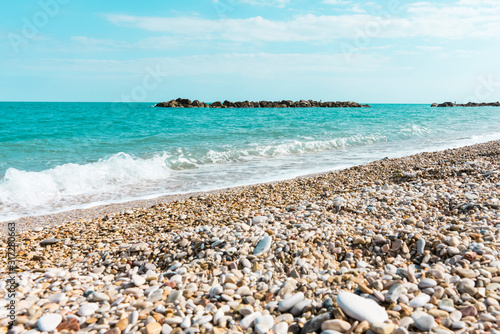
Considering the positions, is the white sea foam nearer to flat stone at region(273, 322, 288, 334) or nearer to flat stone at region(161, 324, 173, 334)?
flat stone at region(161, 324, 173, 334)

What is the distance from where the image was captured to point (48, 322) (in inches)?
95.3

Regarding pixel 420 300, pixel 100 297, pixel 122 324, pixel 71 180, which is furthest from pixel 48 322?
pixel 71 180

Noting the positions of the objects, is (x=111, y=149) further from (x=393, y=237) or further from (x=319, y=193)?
(x=393, y=237)

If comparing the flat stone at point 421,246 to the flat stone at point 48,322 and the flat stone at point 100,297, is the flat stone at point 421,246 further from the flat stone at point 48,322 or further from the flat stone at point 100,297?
the flat stone at point 48,322

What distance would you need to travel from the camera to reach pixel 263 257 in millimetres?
3391

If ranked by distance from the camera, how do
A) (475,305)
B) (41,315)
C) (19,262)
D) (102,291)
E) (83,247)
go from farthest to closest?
(83,247)
(19,262)
(102,291)
(41,315)
(475,305)

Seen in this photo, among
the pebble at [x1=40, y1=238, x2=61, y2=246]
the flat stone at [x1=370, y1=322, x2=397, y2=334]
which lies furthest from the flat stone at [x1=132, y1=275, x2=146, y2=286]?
the pebble at [x1=40, y1=238, x2=61, y2=246]

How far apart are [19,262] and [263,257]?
3.00 metres

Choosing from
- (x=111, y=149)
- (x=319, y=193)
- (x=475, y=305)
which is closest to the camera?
(x=475, y=305)

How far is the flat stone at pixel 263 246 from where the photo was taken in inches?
137

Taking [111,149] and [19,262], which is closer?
[19,262]

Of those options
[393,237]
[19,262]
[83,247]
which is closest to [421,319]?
[393,237]

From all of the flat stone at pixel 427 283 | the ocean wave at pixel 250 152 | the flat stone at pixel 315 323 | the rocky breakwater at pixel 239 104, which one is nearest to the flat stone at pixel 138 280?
the flat stone at pixel 315 323

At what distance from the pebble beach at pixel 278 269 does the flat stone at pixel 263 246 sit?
2cm
